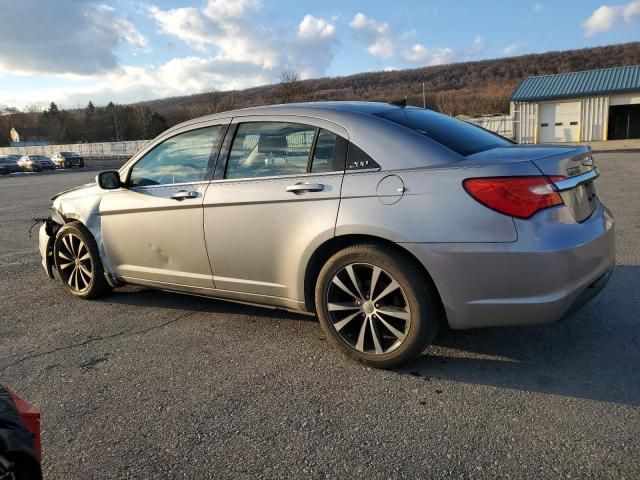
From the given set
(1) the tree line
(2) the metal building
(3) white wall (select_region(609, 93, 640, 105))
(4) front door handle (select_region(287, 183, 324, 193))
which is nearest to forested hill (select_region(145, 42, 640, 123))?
(1) the tree line

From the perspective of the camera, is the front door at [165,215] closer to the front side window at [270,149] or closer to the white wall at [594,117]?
Result: the front side window at [270,149]

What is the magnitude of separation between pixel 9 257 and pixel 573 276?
7.19m

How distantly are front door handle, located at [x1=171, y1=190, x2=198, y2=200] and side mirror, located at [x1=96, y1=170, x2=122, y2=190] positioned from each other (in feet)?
2.48

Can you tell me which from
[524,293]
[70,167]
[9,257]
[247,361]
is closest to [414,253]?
[524,293]

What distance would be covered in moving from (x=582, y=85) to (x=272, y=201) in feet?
127

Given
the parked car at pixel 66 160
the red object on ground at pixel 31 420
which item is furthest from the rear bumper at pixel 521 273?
the parked car at pixel 66 160

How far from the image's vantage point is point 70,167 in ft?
149

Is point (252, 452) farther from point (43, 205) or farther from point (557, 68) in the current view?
point (557, 68)

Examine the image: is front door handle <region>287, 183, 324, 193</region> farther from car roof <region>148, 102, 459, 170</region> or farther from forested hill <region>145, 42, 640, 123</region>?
forested hill <region>145, 42, 640, 123</region>

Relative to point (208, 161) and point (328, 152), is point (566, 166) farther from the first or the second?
point (208, 161)

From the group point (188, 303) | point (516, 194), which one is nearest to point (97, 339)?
point (188, 303)

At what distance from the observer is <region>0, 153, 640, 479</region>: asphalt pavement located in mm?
2404

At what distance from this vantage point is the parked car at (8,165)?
4084cm

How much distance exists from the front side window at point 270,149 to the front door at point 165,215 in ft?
0.76
